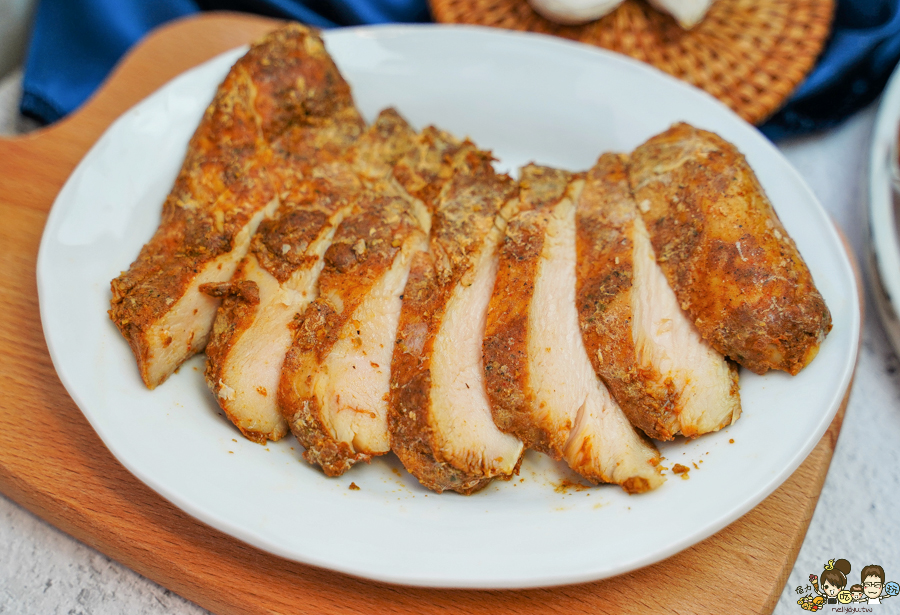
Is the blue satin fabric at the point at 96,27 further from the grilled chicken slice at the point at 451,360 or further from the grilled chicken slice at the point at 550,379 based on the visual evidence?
the grilled chicken slice at the point at 550,379

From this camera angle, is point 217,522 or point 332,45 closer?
point 217,522

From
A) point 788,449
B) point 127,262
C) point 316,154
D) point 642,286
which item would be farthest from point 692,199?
point 127,262

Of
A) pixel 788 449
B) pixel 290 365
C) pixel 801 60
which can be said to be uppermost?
pixel 801 60

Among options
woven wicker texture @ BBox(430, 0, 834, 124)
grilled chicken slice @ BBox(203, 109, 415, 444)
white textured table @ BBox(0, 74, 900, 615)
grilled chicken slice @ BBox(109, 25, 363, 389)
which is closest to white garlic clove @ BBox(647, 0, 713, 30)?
woven wicker texture @ BBox(430, 0, 834, 124)

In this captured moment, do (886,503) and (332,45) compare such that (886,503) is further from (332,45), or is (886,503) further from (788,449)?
(332,45)

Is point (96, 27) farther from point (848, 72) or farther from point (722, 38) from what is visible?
point (848, 72)
